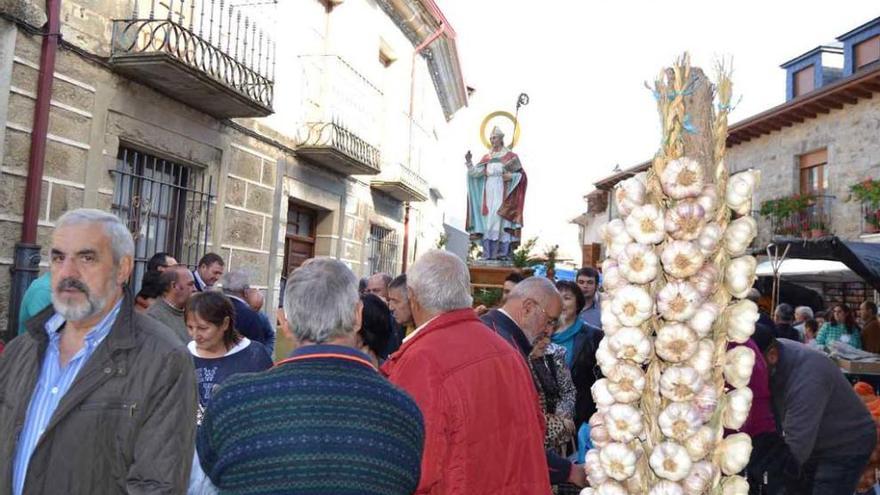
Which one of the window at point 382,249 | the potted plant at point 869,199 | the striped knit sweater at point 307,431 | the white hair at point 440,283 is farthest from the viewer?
the potted plant at point 869,199

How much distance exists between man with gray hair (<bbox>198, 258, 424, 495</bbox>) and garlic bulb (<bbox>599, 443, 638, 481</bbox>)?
673 millimetres

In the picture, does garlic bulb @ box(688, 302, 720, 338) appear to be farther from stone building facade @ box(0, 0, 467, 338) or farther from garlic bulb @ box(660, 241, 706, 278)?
stone building facade @ box(0, 0, 467, 338)

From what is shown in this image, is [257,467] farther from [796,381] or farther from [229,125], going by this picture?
[229,125]

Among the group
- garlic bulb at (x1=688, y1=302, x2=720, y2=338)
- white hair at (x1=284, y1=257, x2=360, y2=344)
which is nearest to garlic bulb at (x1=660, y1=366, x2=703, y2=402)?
garlic bulb at (x1=688, y1=302, x2=720, y2=338)

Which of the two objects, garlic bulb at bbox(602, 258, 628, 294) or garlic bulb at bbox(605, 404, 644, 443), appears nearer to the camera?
garlic bulb at bbox(605, 404, 644, 443)

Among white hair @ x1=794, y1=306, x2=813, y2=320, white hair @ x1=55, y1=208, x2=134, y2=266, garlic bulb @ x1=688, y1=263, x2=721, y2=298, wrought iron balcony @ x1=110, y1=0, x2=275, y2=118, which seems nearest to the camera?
garlic bulb @ x1=688, y1=263, x2=721, y2=298

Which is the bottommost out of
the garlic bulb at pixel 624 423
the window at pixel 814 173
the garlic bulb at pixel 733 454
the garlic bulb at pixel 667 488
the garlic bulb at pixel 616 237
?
the garlic bulb at pixel 667 488

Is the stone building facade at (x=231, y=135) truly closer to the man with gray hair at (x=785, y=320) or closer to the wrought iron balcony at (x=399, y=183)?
the wrought iron balcony at (x=399, y=183)

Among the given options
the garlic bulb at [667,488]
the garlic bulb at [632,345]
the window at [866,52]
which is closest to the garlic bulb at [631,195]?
the garlic bulb at [632,345]

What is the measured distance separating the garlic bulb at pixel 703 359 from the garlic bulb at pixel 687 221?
33 centimetres

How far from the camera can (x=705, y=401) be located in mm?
2301

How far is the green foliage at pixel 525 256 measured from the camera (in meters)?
8.70

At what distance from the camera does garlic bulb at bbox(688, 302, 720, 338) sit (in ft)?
7.58

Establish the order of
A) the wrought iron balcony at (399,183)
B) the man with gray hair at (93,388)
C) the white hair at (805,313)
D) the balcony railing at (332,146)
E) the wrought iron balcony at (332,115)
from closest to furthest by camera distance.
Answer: the man with gray hair at (93,388) → the balcony railing at (332,146) → the wrought iron balcony at (332,115) → the white hair at (805,313) → the wrought iron balcony at (399,183)
